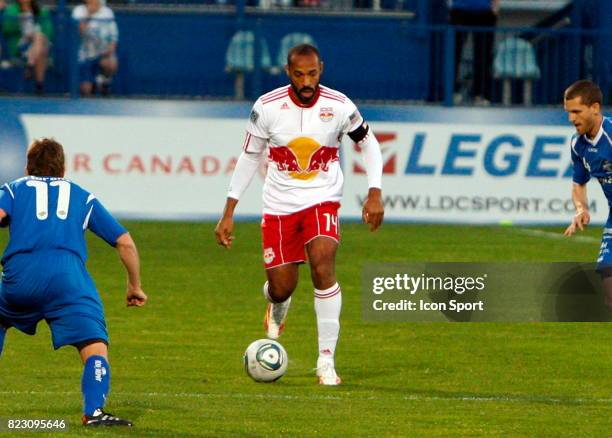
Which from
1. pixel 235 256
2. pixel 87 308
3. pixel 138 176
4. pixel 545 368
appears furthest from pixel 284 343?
pixel 138 176

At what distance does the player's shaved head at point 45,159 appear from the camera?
861cm

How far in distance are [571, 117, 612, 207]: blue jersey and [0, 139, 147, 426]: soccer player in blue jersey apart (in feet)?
13.1

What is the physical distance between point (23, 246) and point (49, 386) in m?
2.10

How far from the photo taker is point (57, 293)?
8578 millimetres

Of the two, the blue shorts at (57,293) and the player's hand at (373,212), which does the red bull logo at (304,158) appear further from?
the blue shorts at (57,293)

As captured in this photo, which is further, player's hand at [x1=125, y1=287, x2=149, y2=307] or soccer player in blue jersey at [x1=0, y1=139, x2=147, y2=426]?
player's hand at [x1=125, y1=287, x2=149, y2=307]

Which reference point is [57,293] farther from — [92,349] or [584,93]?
[584,93]

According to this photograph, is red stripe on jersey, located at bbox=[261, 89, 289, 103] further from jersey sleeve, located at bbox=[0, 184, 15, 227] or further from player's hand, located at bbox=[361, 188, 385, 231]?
jersey sleeve, located at bbox=[0, 184, 15, 227]

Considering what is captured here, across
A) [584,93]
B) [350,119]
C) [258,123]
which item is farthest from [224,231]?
[584,93]

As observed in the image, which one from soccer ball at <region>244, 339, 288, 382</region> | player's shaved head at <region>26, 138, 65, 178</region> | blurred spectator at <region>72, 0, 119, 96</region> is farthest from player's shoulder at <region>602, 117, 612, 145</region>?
blurred spectator at <region>72, 0, 119, 96</region>

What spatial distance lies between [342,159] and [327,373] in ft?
33.4

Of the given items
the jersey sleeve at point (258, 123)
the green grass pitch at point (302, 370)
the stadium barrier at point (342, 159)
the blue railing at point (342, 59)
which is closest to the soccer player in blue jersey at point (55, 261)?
the green grass pitch at point (302, 370)

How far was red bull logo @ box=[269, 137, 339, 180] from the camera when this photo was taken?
1079 cm

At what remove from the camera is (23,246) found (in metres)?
8.57
